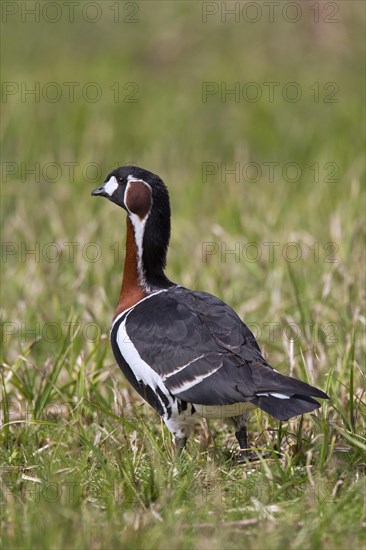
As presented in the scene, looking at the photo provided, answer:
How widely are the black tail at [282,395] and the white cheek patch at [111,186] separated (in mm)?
1431

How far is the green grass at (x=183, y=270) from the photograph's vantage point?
393 cm

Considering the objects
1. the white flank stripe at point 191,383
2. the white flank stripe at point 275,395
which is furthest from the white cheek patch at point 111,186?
the white flank stripe at point 275,395

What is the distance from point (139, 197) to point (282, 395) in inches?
56.9

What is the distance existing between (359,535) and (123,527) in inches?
34.6

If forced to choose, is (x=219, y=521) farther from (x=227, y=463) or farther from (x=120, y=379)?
(x=120, y=379)

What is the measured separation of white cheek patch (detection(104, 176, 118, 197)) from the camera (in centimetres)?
530

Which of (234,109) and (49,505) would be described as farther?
(234,109)

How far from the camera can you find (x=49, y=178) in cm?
902

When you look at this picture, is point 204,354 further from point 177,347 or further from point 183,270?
point 183,270

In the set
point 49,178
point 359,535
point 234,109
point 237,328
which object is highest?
point 234,109

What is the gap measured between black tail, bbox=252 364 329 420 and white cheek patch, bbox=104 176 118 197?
56.3 inches

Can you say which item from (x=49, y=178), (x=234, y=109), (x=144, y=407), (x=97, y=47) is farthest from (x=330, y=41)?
(x=144, y=407)

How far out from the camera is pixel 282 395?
424 cm

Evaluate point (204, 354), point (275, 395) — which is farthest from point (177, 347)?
point (275, 395)
